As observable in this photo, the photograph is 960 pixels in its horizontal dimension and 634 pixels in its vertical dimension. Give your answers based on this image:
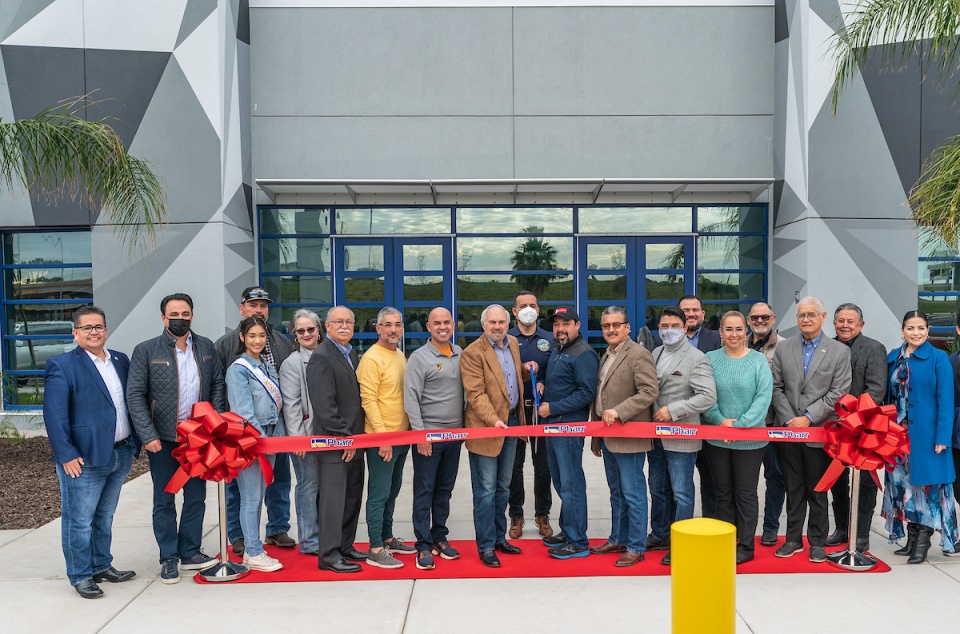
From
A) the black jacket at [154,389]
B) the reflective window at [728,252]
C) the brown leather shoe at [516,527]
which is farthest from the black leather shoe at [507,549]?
the reflective window at [728,252]

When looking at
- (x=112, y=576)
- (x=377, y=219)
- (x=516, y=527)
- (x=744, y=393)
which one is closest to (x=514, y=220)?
(x=377, y=219)

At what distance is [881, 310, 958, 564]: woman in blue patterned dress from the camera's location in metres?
5.37

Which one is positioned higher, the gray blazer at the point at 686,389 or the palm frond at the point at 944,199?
the palm frond at the point at 944,199

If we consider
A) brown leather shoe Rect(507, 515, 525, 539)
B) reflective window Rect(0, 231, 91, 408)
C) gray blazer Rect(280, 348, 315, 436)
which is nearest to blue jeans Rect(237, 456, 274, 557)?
gray blazer Rect(280, 348, 315, 436)

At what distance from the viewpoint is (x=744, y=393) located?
17.5 feet

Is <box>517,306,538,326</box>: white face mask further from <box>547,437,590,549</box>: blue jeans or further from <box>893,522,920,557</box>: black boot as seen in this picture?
<box>893,522,920,557</box>: black boot

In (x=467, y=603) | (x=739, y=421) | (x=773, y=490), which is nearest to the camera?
(x=467, y=603)

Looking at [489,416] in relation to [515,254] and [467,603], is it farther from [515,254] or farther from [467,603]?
[515,254]

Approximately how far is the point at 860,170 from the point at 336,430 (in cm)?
981

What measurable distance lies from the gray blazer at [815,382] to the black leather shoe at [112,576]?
5.25m

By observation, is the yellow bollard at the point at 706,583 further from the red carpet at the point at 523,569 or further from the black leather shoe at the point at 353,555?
the black leather shoe at the point at 353,555

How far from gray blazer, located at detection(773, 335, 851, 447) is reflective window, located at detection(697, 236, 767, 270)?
7.14 metres

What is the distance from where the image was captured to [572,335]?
560cm

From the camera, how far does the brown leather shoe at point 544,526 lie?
610 centimetres
